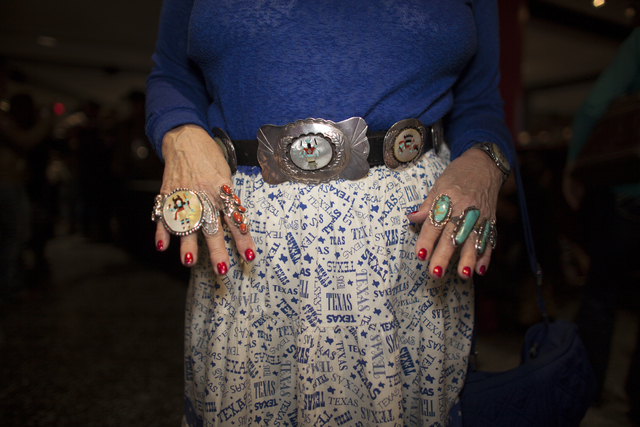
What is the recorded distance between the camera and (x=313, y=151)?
1.71ft

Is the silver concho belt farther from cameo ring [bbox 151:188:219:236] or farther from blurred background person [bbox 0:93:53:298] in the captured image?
blurred background person [bbox 0:93:53:298]

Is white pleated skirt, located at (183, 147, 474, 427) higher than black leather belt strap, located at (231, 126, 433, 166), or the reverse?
black leather belt strap, located at (231, 126, 433, 166)

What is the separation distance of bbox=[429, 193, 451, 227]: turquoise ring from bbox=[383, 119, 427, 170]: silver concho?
0.11 m

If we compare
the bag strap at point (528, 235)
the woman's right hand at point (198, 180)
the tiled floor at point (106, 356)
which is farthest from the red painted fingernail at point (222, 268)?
the tiled floor at point (106, 356)

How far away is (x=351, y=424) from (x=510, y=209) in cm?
212

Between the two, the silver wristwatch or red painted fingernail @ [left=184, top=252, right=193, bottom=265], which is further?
the silver wristwatch

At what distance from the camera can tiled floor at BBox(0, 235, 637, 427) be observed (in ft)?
4.93

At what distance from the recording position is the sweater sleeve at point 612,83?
1.23 meters

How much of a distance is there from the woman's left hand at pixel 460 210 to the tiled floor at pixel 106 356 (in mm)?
1472

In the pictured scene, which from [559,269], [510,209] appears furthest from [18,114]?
[559,269]

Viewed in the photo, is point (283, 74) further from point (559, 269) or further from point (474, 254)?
point (559, 269)

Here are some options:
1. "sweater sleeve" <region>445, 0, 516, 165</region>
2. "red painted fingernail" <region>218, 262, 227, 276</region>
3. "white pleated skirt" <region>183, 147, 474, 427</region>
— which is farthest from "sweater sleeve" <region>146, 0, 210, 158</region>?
"sweater sleeve" <region>445, 0, 516, 165</region>

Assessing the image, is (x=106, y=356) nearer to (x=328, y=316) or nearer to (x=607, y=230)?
(x=328, y=316)

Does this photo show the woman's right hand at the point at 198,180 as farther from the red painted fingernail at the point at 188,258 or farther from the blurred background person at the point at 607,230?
the blurred background person at the point at 607,230
